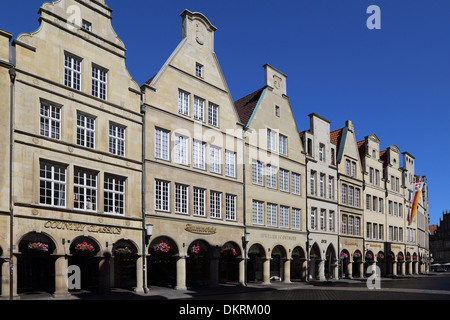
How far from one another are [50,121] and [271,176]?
19.8 m

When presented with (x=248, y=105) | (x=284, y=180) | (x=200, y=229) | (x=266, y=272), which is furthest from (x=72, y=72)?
(x=284, y=180)

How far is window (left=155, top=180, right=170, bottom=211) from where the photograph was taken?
98.2 ft

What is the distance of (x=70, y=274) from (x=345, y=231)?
30.6 meters

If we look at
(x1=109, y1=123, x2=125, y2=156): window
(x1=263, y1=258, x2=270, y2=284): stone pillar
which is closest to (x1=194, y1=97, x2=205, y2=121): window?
(x1=109, y1=123, x2=125, y2=156): window

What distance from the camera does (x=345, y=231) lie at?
4900cm

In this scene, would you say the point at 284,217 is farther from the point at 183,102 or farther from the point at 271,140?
the point at 183,102

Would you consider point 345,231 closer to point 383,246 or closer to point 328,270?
point 328,270

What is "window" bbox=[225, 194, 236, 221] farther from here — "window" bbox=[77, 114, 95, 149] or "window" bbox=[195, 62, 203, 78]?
"window" bbox=[77, 114, 95, 149]

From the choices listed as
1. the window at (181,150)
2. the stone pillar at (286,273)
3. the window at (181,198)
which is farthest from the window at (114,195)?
the stone pillar at (286,273)

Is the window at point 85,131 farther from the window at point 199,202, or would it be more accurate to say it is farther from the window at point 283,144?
the window at point 283,144

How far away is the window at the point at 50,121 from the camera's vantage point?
80.0ft

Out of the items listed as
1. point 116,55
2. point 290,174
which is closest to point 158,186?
point 116,55

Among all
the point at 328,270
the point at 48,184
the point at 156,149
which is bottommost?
the point at 328,270

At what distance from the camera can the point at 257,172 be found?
38219 mm
